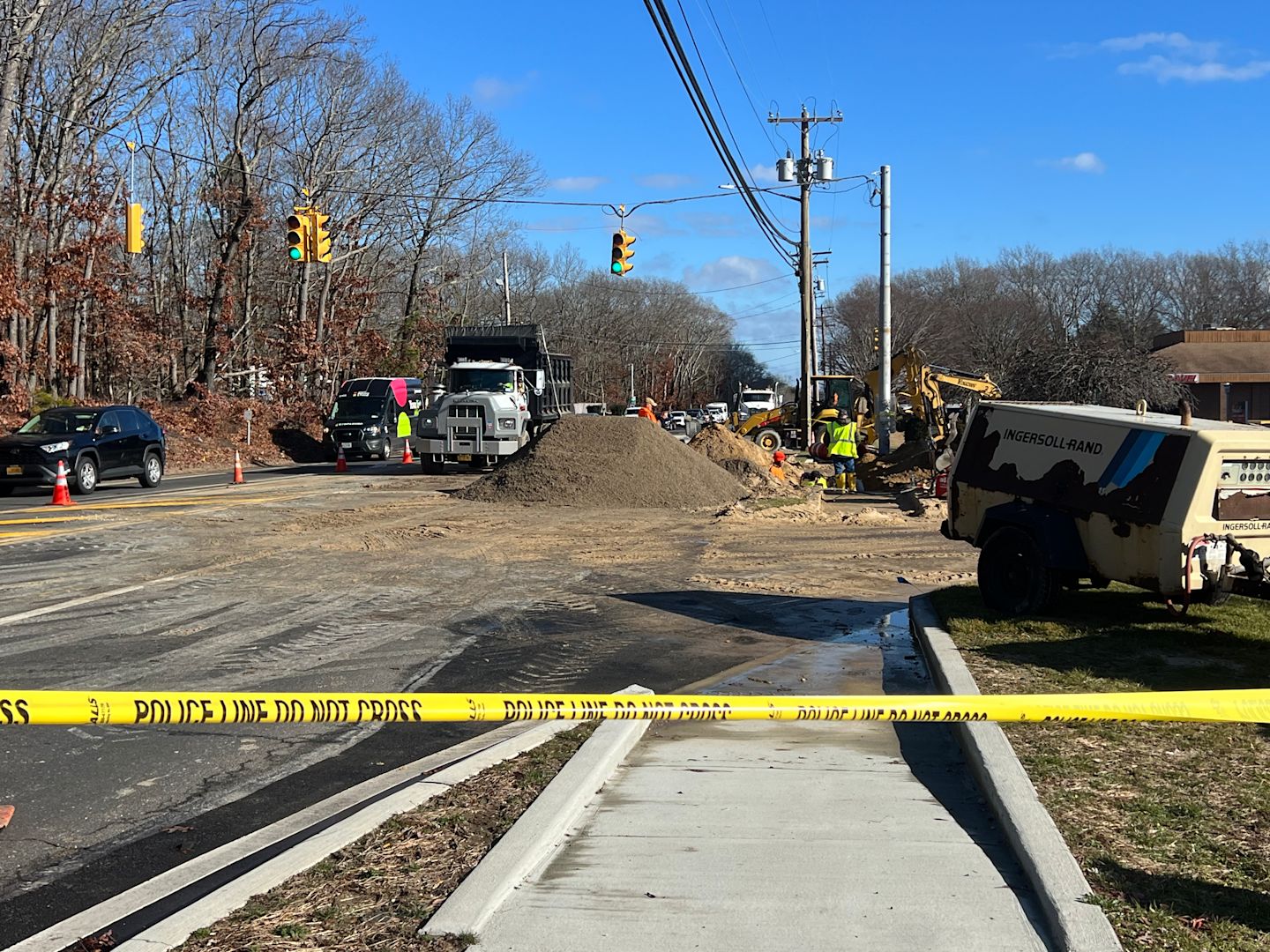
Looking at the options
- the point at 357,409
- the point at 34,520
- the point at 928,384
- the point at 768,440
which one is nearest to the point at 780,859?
the point at 34,520

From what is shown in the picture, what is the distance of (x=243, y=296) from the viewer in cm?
4906

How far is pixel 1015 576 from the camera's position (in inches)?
399

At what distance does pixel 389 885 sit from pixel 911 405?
35257 millimetres

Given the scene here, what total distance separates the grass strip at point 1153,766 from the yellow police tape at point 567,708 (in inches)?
18.1

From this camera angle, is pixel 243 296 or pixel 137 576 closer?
pixel 137 576

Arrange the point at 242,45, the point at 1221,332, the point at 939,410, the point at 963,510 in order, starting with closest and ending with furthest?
the point at 963,510 → the point at 939,410 → the point at 242,45 → the point at 1221,332

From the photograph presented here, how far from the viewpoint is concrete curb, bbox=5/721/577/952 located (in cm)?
399

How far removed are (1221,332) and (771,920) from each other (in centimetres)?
6379

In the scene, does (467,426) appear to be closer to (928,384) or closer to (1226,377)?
(928,384)

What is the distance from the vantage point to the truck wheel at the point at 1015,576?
9836 mm

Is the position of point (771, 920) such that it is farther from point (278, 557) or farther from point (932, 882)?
point (278, 557)

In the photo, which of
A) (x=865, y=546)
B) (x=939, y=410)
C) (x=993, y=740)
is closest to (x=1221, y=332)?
(x=939, y=410)

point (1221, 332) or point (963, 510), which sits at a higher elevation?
point (1221, 332)

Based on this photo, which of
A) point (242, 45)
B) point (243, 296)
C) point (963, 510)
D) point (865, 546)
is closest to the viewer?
point (963, 510)
